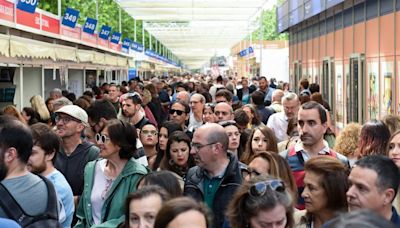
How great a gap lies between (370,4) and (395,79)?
3.73m

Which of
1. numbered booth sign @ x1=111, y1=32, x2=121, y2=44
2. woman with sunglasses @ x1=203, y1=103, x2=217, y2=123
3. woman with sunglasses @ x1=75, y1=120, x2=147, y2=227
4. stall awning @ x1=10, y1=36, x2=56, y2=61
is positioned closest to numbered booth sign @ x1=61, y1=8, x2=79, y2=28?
stall awning @ x1=10, y1=36, x2=56, y2=61

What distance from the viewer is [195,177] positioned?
6121 millimetres

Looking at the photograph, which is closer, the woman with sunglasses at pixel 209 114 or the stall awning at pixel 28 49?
the woman with sunglasses at pixel 209 114

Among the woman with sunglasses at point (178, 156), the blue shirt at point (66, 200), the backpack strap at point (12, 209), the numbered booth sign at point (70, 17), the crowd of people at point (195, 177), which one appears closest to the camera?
the crowd of people at point (195, 177)

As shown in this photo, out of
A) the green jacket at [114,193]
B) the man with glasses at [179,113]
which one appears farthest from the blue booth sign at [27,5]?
the green jacket at [114,193]

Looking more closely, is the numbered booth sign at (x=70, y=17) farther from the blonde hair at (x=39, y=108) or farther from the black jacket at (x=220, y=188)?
the black jacket at (x=220, y=188)

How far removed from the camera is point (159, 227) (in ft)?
11.8

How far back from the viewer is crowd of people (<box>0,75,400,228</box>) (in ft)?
14.0

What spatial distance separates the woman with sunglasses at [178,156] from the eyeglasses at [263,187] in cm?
325

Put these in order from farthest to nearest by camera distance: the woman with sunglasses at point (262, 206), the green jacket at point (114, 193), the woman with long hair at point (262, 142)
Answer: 1. the woman with long hair at point (262, 142)
2. the green jacket at point (114, 193)
3. the woman with sunglasses at point (262, 206)

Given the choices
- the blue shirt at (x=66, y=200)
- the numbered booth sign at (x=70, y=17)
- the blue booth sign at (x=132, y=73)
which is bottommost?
the blue shirt at (x=66, y=200)

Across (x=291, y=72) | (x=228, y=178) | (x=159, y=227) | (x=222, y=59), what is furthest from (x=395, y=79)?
(x=222, y=59)

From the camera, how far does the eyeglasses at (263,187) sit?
4.28 metres

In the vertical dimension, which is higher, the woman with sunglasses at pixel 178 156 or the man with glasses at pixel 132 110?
the man with glasses at pixel 132 110
